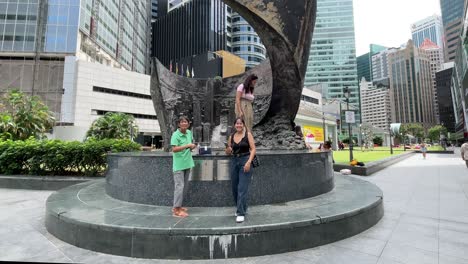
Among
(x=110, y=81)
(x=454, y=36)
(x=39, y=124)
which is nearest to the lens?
(x=39, y=124)

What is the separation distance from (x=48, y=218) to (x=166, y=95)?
20.9ft

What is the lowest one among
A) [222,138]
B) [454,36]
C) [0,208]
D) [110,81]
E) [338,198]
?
[0,208]

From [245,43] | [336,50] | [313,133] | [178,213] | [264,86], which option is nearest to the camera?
[178,213]

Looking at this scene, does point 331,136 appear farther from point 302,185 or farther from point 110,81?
point 302,185

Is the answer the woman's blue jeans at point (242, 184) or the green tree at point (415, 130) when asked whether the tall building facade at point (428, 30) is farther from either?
the woman's blue jeans at point (242, 184)

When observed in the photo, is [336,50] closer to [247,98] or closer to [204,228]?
[247,98]

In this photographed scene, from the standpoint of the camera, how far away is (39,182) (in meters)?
8.55

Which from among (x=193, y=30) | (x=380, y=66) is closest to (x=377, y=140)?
(x=193, y=30)

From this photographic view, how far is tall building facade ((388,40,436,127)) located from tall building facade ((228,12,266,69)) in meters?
72.1

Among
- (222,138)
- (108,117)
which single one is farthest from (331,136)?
(222,138)

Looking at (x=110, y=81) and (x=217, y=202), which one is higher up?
(x=110, y=81)

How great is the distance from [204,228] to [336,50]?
341ft

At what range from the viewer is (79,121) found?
3756cm

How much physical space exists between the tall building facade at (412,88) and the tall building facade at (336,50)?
26.4 m
